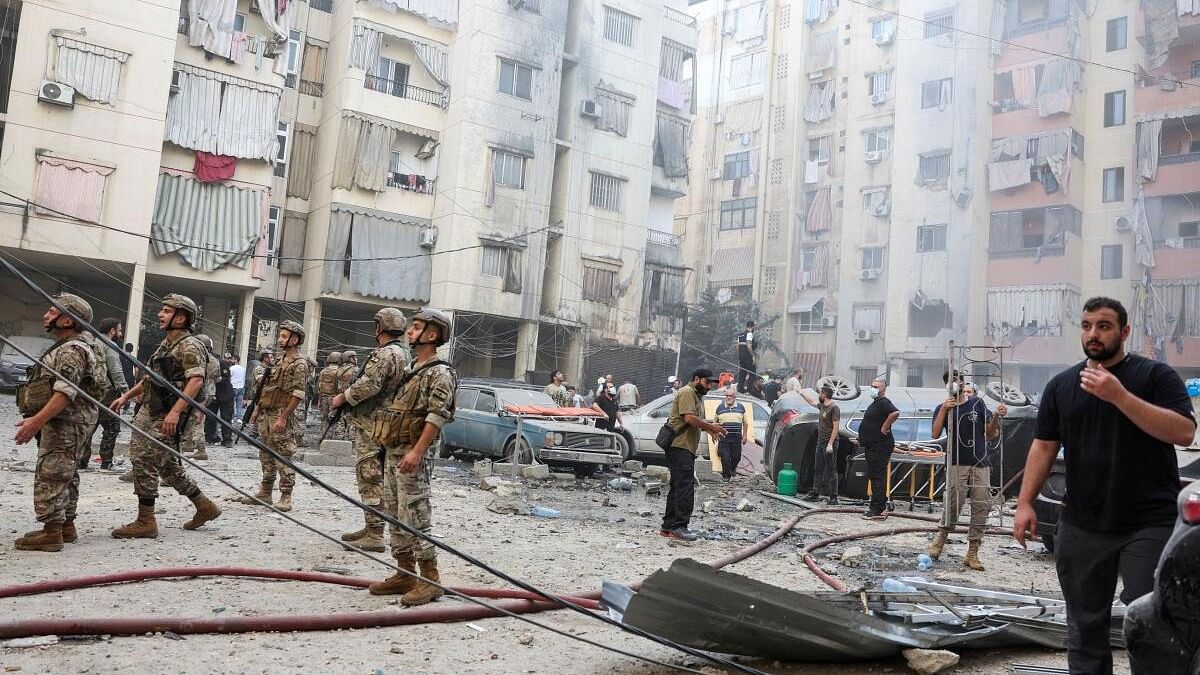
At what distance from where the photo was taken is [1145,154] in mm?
32281

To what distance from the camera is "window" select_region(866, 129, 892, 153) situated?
40.0m

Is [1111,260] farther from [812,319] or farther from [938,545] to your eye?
[938,545]

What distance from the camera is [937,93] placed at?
1468 inches

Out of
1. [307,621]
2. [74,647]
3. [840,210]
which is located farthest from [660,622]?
[840,210]

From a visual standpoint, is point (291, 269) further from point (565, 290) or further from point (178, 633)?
point (178, 633)

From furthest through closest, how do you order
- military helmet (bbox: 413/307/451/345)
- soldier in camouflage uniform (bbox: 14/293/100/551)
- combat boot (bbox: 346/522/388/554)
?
combat boot (bbox: 346/522/388/554)
soldier in camouflage uniform (bbox: 14/293/100/551)
military helmet (bbox: 413/307/451/345)

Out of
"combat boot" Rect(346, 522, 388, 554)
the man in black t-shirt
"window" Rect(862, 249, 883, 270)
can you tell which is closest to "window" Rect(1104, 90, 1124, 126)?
"window" Rect(862, 249, 883, 270)

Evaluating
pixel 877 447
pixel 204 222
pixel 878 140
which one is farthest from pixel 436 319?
pixel 878 140

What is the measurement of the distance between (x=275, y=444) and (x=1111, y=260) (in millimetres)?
32311

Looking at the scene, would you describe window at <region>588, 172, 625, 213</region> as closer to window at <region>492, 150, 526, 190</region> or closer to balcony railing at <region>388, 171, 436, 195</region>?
window at <region>492, 150, 526, 190</region>

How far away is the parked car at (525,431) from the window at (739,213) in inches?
1218

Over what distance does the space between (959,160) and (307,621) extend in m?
35.9

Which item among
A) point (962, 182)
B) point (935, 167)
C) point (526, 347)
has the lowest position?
point (526, 347)

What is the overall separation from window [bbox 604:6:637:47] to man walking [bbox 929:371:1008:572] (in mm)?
27697
